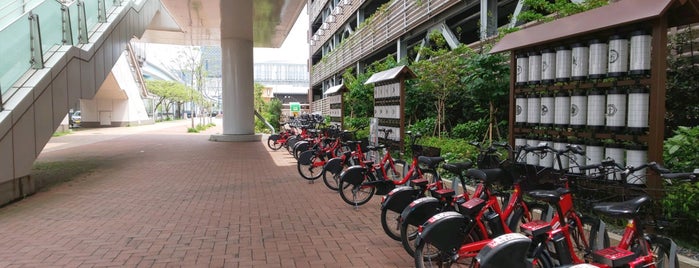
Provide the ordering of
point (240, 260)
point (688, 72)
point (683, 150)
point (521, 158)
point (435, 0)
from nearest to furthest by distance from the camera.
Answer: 1. point (240, 260)
2. point (683, 150)
3. point (521, 158)
4. point (688, 72)
5. point (435, 0)

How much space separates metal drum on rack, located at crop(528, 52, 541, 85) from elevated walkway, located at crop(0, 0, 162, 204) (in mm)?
7117

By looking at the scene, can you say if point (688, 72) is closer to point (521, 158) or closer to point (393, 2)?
point (521, 158)

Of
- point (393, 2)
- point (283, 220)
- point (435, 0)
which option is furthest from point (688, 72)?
point (393, 2)

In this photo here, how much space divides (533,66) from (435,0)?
9.46 meters

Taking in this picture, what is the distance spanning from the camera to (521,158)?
18.6 feet

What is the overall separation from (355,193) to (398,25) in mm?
12778

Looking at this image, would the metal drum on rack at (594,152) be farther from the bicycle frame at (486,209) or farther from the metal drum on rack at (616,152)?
the bicycle frame at (486,209)

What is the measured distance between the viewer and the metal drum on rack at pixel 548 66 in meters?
5.61

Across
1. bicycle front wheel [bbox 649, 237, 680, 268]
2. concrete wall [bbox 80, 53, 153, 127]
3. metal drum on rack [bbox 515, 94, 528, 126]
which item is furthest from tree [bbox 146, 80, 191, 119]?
bicycle front wheel [bbox 649, 237, 680, 268]

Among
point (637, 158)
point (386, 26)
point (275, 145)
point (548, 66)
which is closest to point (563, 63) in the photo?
point (548, 66)

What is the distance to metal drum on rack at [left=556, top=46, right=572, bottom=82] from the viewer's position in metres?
5.40

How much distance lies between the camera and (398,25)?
18.2 metres

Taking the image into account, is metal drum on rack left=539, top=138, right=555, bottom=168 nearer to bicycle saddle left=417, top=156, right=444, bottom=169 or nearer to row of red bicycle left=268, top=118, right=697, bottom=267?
row of red bicycle left=268, top=118, right=697, bottom=267

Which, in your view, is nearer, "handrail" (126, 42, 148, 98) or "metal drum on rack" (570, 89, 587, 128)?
"metal drum on rack" (570, 89, 587, 128)
